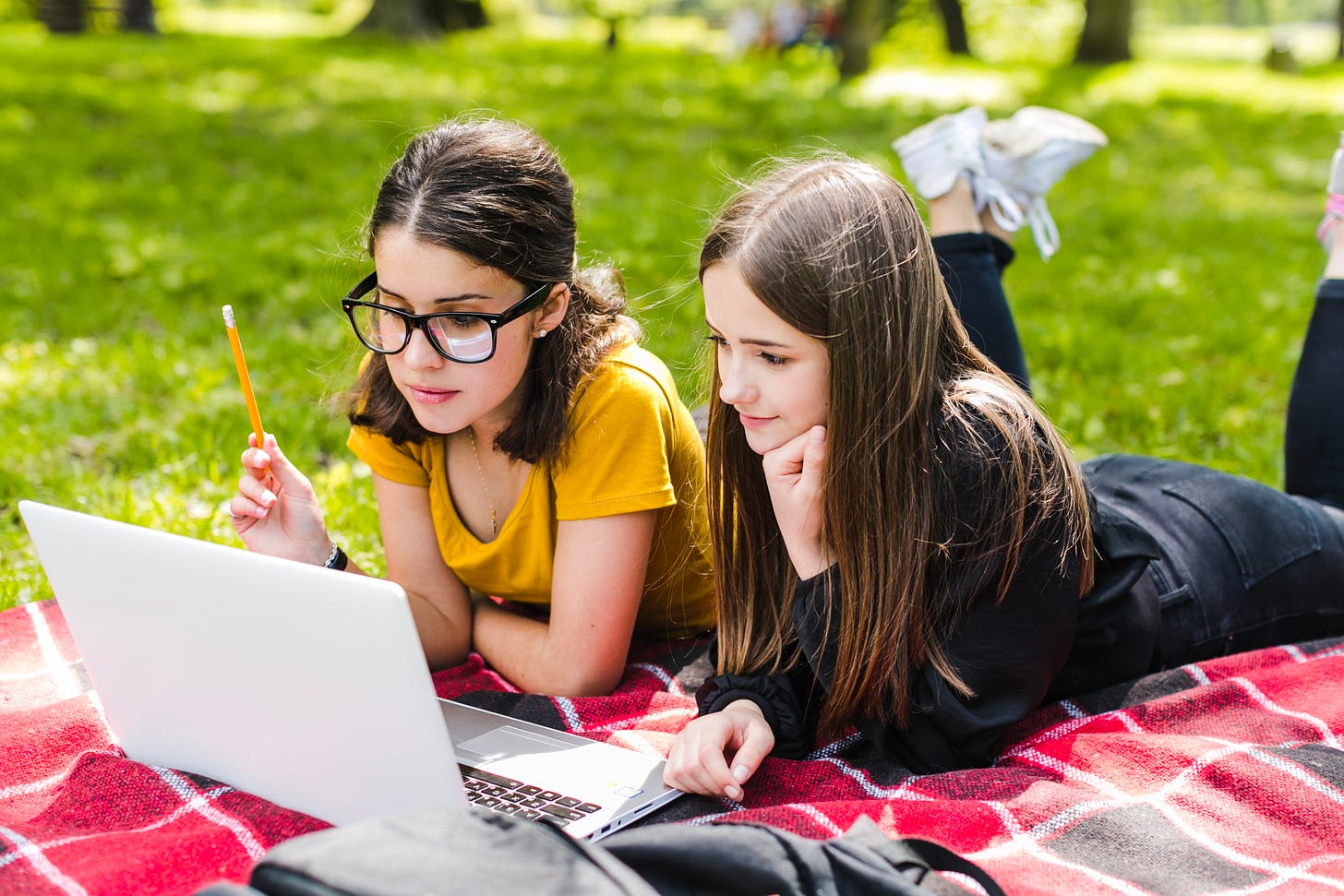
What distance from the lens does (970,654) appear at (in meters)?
2.10

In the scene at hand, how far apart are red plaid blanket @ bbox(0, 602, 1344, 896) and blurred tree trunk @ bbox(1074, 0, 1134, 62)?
1368cm

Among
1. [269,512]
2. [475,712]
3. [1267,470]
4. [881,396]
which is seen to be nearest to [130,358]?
[269,512]

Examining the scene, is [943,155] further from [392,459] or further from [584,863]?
[584,863]

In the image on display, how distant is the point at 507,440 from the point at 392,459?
28 centimetres

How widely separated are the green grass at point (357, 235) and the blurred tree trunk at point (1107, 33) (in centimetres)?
287

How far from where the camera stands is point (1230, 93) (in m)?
11.2

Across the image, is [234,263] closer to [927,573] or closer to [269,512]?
[269,512]

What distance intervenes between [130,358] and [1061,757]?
3559mm

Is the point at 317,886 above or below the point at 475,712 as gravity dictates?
above

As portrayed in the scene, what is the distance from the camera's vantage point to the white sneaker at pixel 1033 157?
3.37m

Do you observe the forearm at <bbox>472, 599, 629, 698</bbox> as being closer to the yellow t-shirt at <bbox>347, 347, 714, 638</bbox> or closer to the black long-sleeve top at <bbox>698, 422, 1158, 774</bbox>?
the yellow t-shirt at <bbox>347, 347, 714, 638</bbox>

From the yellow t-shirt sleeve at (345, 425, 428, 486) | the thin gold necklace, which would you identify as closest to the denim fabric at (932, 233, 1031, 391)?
the thin gold necklace

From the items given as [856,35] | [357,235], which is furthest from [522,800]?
[856,35]

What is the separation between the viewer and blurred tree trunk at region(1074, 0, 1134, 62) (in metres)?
14.7
